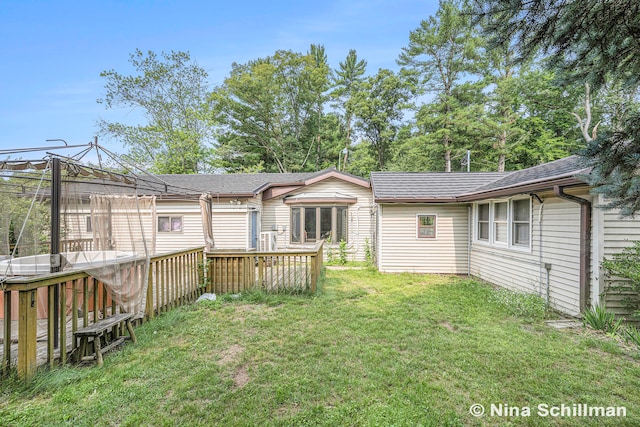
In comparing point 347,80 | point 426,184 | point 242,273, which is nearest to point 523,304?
point 426,184

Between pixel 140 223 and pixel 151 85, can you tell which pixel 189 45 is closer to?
pixel 151 85

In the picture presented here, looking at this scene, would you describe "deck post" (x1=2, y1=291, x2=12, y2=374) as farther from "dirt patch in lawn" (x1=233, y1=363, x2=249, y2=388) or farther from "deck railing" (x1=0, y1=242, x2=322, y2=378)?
"dirt patch in lawn" (x1=233, y1=363, x2=249, y2=388)

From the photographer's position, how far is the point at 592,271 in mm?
4707

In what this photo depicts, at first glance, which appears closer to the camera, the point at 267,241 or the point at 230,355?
the point at 230,355

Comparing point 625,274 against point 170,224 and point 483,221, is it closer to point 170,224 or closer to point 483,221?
point 483,221

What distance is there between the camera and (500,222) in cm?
750

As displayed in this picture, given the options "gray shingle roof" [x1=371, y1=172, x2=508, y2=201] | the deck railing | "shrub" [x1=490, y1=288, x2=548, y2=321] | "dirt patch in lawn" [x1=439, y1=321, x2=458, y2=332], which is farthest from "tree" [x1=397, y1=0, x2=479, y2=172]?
the deck railing

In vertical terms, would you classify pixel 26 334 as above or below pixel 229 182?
below

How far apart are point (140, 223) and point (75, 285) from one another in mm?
1257

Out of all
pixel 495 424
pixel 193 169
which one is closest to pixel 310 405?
pixel 495 424

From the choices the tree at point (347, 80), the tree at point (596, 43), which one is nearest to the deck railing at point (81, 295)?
the tree at point (596, 43)

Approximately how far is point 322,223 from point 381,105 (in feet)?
54.6

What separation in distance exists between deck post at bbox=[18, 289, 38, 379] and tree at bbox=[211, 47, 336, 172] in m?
20.9

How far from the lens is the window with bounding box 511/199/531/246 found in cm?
646
